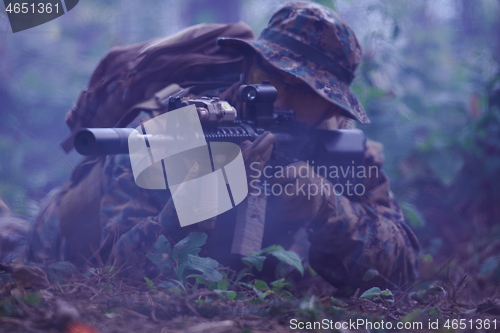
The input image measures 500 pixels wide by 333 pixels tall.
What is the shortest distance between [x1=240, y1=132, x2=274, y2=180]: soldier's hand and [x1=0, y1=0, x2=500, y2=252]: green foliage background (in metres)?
2.00

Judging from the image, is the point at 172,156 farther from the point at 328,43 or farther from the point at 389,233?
the point at 389,233

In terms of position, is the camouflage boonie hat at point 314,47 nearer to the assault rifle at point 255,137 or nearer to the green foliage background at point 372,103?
the assault rifle at point 255,137

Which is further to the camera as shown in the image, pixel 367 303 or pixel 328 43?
pixel 328 43

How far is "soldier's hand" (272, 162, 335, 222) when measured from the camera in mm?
1946

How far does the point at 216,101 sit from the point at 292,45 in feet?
2.28

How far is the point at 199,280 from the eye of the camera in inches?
63.3

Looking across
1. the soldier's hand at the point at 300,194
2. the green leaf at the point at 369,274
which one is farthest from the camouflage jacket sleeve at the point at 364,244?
the soldier's hand at the point at 300,194

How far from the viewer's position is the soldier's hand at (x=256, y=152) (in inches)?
68.2

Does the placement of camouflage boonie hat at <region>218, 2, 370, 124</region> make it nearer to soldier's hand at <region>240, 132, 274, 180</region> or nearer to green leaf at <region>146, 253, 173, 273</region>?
soldier's hand at <region>240, 132, 274, 180</region>

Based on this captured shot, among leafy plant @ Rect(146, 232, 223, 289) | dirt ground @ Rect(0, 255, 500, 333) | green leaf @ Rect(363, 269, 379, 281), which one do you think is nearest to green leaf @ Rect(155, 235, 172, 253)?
leafy plant @ Rect(146, 232, 223, 289)

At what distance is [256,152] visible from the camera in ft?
5.74

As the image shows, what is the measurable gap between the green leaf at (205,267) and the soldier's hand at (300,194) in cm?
46

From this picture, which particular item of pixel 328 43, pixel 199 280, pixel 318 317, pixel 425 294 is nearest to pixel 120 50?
pixel 328 43

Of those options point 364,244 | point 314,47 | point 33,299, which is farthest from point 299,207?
point 33,299
